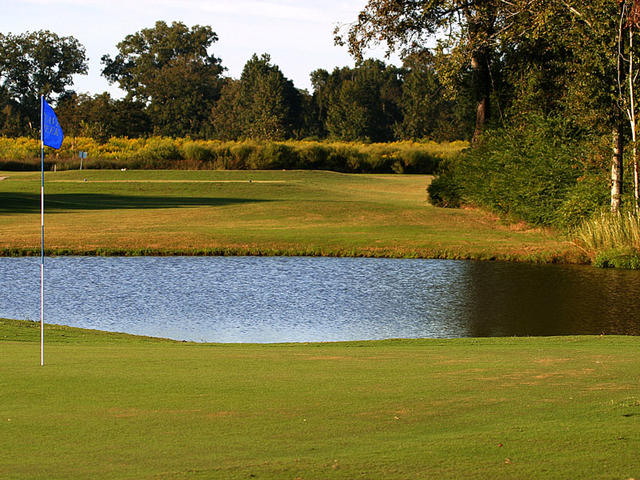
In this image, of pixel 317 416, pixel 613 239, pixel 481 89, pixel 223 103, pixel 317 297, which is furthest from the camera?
pixel 223 103

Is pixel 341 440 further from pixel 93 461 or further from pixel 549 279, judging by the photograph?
pixel 549 279

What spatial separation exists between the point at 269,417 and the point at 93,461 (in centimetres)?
138

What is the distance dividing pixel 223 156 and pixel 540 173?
121ft

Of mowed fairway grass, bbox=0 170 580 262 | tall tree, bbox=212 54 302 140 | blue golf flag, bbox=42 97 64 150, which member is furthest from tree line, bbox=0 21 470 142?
blue golf flag, bbox=42 97 64 150

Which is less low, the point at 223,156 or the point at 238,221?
the point at 223,156

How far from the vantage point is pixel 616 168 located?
23.0 meters

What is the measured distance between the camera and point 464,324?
15617 millimetres

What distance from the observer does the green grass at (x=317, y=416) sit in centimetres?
436

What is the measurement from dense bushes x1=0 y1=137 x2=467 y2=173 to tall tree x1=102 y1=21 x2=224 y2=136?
1299 inches

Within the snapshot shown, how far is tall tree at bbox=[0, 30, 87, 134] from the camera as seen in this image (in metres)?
92.4

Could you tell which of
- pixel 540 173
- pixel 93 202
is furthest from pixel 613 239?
pixel 93 202

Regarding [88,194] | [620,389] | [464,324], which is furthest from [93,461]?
[88,194]

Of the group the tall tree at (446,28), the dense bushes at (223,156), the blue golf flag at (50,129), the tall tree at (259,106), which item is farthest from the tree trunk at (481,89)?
the tall tree at (259,106)

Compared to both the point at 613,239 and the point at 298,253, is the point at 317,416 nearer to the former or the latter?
the point at 613,239
